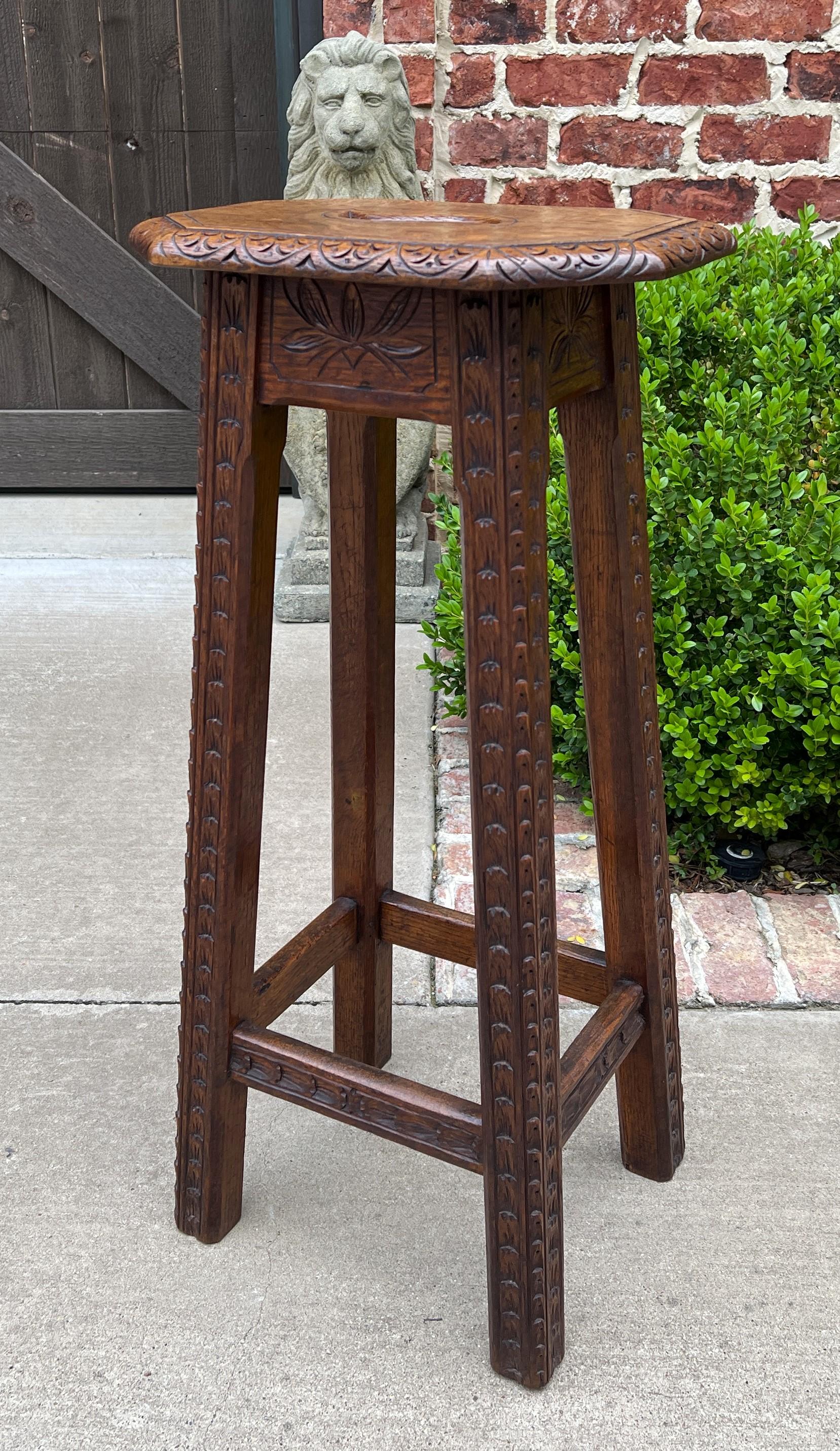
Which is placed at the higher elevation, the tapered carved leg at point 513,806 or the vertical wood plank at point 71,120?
the vertical wood plank at point 71,120

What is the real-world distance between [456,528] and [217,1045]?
1.58 meters

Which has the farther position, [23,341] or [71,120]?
[23,341]

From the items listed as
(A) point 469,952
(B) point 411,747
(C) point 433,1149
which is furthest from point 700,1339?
(B) point 411,747

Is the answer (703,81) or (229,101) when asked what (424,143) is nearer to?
(703,81)

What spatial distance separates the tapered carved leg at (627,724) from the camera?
5.18 ft

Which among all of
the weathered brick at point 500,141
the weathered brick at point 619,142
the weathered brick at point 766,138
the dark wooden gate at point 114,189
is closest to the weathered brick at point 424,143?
the weathered brick at point 500,141

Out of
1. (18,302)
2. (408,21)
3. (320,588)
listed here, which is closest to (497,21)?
(408,21)

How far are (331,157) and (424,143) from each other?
357 millimetres

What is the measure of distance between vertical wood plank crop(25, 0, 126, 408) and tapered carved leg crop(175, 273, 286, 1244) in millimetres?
3279

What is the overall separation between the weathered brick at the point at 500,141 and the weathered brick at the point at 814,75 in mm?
677

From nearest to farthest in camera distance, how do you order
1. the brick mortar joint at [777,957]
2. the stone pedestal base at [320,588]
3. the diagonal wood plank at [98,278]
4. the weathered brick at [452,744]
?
the brick mortar joint at [777,957]
the weathered brick at [452,744]
the stone pedestal base at [320,588]
the diagonal wood plank at [98,278]

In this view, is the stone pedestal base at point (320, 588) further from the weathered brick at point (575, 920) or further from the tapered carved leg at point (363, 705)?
the tapered carved leg at point (363, 705)

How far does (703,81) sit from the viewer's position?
358 cm

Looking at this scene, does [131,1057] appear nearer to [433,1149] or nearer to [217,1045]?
[217,1045]
